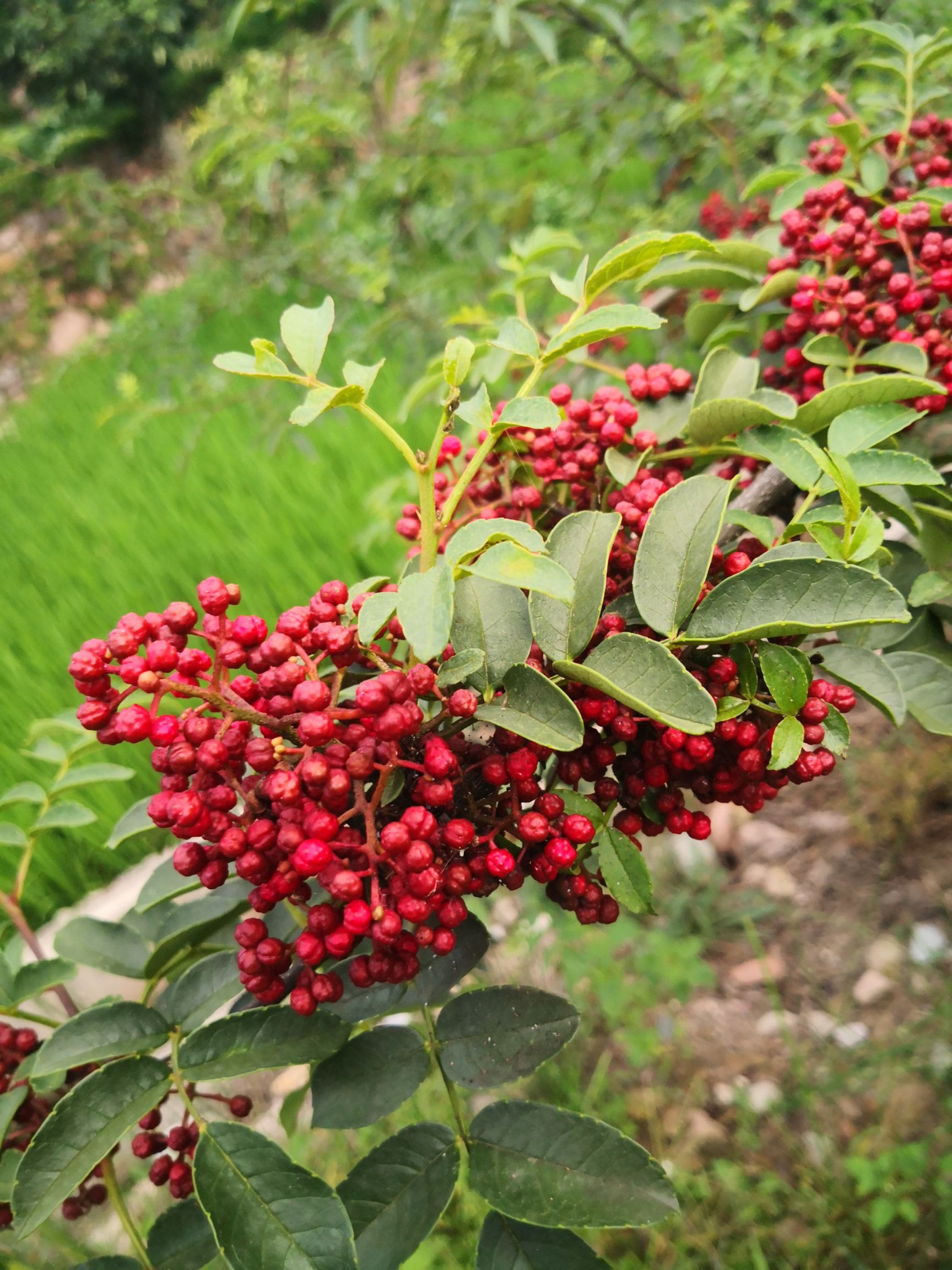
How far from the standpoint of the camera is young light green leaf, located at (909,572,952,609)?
0.52 m

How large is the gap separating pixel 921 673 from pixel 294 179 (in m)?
2.02

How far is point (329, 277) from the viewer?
1972mm

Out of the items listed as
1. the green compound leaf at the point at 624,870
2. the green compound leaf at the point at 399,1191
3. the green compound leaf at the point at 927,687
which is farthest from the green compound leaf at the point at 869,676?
the green compound leaf at the point at 399,1191

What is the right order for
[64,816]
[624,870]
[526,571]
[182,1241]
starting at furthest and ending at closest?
[64,816] < [182,1241] < [624,870] < [526,571]

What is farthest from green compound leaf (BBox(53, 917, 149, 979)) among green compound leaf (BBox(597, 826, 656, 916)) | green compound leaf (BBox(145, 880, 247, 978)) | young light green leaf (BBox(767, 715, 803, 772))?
young light green leaf (BBox(767, 715, 803, 772))

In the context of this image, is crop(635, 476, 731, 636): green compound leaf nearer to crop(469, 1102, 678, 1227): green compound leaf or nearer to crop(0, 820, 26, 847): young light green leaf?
crop(469, 1102, 678, 1227): green compound leaf

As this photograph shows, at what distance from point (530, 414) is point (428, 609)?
0.35 feet

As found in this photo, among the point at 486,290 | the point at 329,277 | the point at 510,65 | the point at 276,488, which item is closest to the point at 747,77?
the point at 510,65

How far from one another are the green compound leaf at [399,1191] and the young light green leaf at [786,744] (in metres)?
0.31

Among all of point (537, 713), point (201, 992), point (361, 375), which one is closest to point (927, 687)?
point (537, 713)

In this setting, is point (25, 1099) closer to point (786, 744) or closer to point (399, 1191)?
point (399, 1191)

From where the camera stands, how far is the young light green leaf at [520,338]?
0.44 m

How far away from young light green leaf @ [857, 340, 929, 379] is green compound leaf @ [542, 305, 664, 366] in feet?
0.77

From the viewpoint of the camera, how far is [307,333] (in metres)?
0.43
